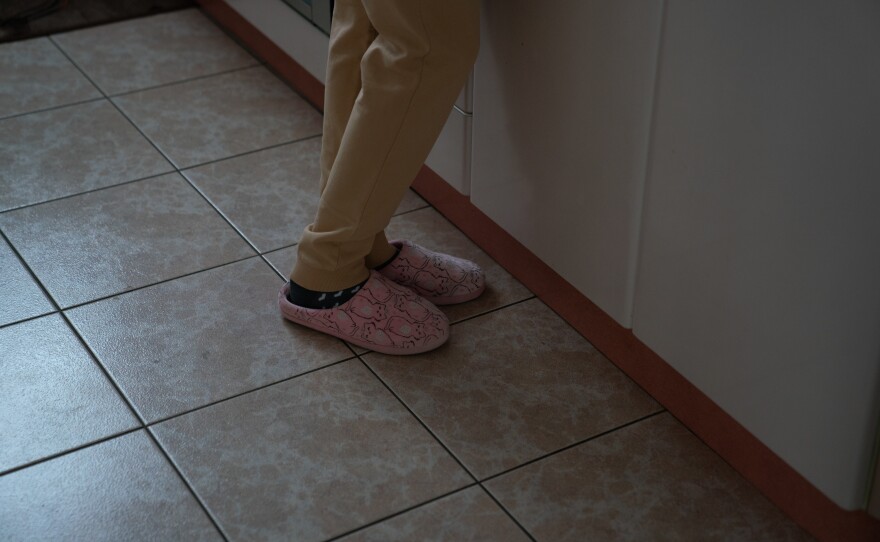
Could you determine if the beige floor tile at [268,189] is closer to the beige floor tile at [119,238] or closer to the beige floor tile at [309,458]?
the beige floor tile at [119,238]

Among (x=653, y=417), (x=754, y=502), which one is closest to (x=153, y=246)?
(x=653, y=417)

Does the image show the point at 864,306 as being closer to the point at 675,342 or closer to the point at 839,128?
the point at 839,128

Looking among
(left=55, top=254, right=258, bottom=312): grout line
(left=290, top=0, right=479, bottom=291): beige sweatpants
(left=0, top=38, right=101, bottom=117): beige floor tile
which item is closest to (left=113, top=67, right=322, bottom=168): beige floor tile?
(left=0, top=38, right=101, bottom=117): beige floor tile

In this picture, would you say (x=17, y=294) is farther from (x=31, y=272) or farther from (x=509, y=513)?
(x=509, y=513)

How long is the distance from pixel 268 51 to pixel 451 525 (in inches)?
63.9

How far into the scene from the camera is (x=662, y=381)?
1631 mm

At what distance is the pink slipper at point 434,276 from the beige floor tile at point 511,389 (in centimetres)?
6

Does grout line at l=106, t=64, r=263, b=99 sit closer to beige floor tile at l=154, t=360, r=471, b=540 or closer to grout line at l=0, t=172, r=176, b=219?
grout line at l=0, t=172, r=176, b=219

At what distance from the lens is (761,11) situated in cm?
120

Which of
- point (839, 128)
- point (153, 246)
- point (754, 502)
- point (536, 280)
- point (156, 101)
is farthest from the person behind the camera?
point (156, 101)

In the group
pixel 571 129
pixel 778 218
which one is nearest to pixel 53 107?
pixel 571 129

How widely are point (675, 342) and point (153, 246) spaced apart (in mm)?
1018

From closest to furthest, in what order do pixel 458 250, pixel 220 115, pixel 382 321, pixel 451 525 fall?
1. pixel 451 525
2. pixel 382 321
3. pixel 458 250
4. pixel 220 115

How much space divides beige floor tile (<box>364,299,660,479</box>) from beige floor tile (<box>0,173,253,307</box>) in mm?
474
